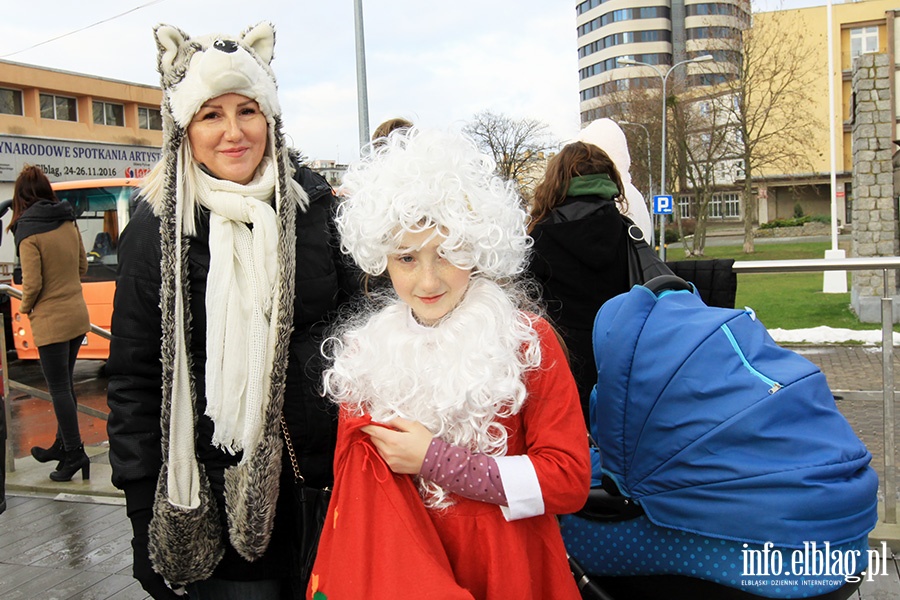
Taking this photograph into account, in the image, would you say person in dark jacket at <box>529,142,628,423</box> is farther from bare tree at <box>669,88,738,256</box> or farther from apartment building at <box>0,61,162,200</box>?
bare tree at <box>669,88,738,256</box>

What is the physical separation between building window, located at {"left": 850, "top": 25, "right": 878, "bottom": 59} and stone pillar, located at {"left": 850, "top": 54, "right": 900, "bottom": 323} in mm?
48173

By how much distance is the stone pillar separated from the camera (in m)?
Result: 12.8

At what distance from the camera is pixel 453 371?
1627 millimetres

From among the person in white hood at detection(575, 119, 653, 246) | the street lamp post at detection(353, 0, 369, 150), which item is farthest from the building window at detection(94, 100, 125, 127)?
the person in white hood at detection(575, 119, 653, 246)

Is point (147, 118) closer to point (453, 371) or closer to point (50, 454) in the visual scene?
point (50, 454)

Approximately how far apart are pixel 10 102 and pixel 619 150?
143 feet

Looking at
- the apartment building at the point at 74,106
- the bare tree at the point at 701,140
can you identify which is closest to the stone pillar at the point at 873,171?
the bare tree at the point at 701,140

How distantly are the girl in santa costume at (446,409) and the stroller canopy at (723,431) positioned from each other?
0.82ft

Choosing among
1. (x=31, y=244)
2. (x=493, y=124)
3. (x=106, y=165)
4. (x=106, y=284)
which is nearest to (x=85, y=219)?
(x=106, y=284)

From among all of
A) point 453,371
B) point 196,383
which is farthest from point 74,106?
point 453,371

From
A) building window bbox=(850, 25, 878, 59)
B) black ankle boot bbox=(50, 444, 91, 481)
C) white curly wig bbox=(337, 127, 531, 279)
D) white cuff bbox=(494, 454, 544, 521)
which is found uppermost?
building window bbox=(850, 25, 878, 59)

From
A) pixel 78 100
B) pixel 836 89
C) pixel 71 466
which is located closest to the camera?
pixel 71 466

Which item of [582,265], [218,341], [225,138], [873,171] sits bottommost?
[218,341]

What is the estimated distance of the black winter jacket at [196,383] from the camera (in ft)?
6.76
